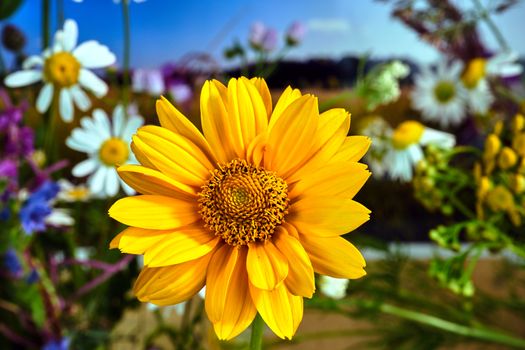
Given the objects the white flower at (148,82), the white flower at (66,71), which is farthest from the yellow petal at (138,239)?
the white flower at (148,82)

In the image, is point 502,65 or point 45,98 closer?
point 45,98

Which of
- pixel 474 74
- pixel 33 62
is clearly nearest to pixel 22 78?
pixel 33 62

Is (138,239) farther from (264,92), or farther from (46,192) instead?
(46,192)

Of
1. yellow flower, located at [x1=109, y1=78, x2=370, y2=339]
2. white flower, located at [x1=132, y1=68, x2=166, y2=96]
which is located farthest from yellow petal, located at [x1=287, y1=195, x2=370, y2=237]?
white flower, located at [x1=132, y1=68, x2=166, y2=96]

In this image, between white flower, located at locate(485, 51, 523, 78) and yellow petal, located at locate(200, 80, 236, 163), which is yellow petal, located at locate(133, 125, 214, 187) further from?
white flower, located at locate(485, 51, 523, 78)

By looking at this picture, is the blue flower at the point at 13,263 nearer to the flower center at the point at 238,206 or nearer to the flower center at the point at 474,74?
the flower center at the point at 238,206

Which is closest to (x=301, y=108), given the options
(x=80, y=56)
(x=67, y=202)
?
(x=80, y=56)

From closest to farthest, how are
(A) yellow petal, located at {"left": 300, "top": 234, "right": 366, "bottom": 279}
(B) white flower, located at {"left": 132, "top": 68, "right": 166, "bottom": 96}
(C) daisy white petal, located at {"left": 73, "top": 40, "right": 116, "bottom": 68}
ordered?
(A) yellow petal, located at {"left": 300, "top": 234, "right": 366, "bottom": 279} < (C) daisy white petal, located at {"left": 73, "top": 40, "right": 116, "bottom": 68} < (B) white flower, located at {"left": 132, "top": 68, "right": 166, "bottom": 96}
